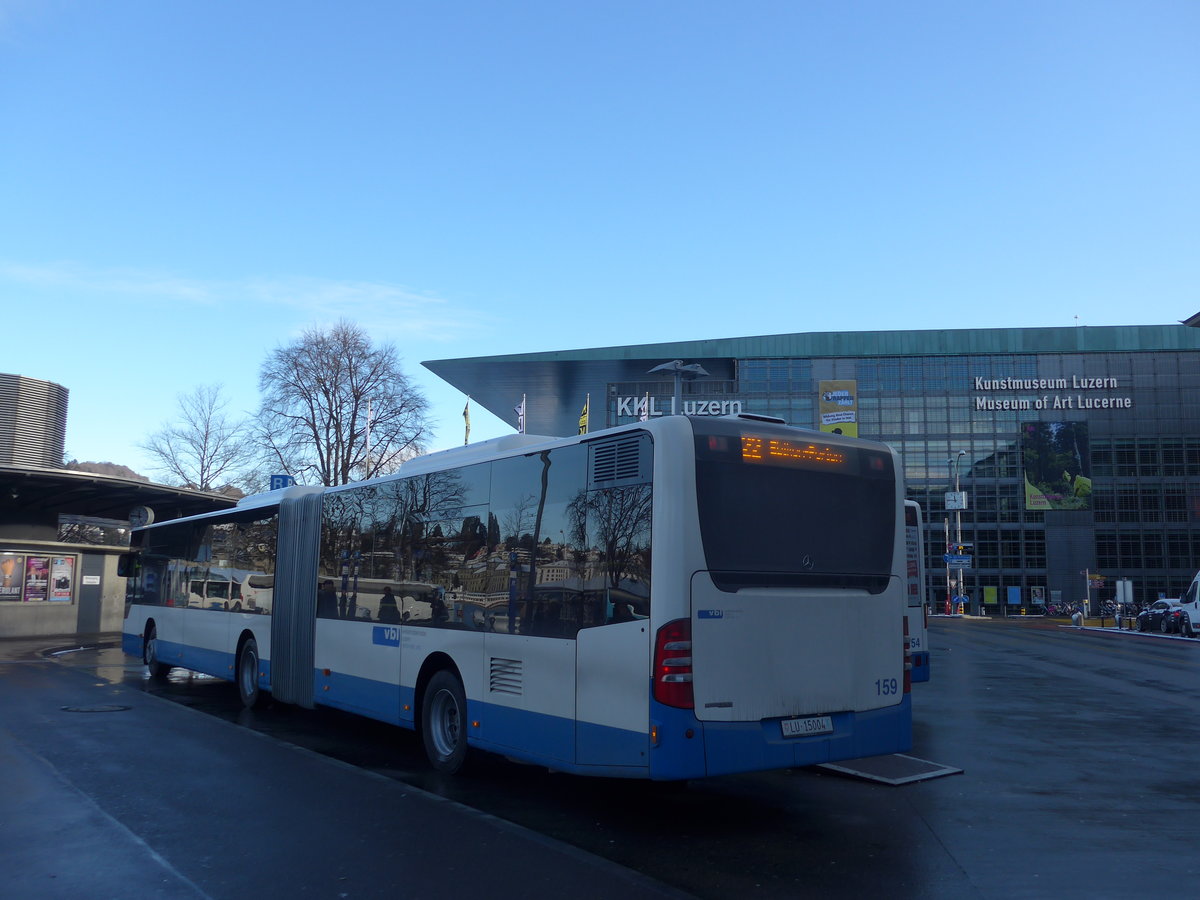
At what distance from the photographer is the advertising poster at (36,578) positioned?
101 ft

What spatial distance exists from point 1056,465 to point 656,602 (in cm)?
8209

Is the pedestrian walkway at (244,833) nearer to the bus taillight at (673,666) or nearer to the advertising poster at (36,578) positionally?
the bus taillight at (673,666)

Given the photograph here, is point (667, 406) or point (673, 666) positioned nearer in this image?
point (673, 666)

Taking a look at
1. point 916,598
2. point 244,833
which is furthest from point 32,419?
point 244,833

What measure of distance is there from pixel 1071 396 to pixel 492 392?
45935 millimetres

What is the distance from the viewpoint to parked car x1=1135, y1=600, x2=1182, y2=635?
148 feet

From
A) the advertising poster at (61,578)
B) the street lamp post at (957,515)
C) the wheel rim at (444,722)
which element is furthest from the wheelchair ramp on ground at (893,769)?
the street lamp post at (957,515)

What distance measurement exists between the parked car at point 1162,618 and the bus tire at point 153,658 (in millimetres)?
41269

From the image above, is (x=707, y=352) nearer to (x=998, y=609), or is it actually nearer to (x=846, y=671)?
(x=998, y=609)

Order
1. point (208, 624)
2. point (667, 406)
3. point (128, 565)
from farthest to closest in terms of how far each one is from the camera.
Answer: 1. point (667, 406)
2. point (128, 565)
3. point (208, 624)

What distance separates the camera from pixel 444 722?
10.0 m

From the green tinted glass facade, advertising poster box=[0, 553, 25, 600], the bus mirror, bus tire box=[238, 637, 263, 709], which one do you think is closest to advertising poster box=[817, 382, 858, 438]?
the green tinted glass facade

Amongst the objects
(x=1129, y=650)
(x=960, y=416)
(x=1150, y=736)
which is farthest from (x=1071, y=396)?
(x=1150, y=736)

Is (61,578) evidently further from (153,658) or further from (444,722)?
(444,722)
